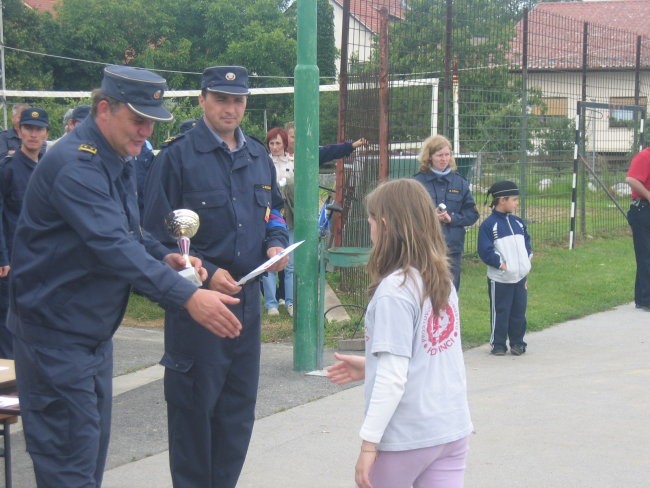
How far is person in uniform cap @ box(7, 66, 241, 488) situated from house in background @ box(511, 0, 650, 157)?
11.4 m

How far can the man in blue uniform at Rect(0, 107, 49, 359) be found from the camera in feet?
24.8

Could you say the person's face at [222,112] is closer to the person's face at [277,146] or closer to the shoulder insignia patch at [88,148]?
the shoulder insignia patch at [88,148]

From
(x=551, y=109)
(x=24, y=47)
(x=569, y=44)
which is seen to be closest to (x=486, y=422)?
(x=551, y=109)

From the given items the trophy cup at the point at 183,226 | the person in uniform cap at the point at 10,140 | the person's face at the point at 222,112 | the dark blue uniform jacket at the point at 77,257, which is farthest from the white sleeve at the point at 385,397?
the person in uniform cap at the point at 10,140

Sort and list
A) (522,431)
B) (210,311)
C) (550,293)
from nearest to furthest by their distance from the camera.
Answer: (210,311) < (522,431) < (550,293)

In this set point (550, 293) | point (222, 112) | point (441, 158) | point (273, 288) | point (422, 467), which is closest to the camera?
point (422, 467)

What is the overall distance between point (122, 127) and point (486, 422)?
3802 millimetres

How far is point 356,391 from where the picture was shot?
7500mm

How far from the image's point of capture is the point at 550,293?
1186 cm

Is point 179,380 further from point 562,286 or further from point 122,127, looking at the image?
point 562,286

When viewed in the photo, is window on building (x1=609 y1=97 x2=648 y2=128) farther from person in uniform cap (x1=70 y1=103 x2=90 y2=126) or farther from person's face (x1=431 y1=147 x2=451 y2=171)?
person in uniform cap (x1=70 y1=103 x2=90 y2=126)

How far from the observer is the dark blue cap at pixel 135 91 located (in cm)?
392

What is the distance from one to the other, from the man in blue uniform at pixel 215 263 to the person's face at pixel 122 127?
0.83 metres

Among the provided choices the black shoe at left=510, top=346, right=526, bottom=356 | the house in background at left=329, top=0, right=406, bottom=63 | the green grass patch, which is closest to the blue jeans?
the green grass patch
